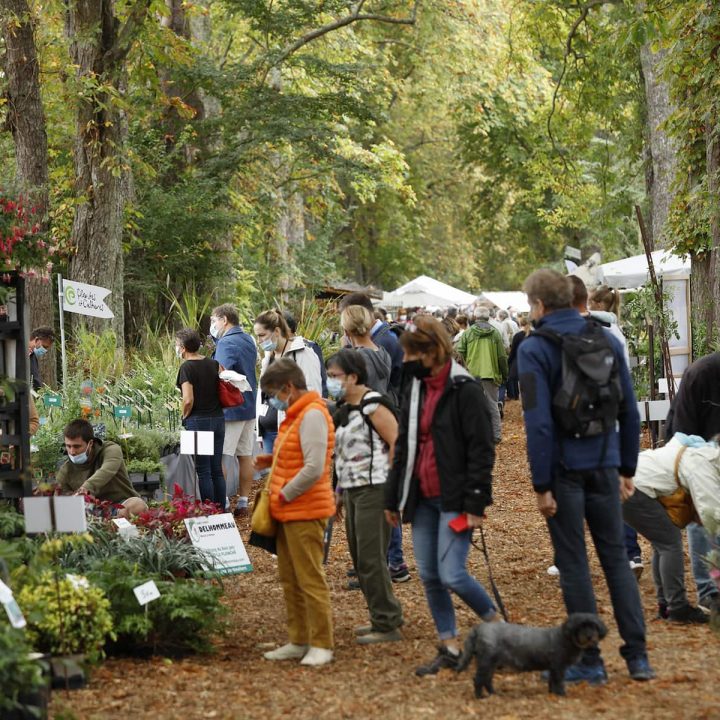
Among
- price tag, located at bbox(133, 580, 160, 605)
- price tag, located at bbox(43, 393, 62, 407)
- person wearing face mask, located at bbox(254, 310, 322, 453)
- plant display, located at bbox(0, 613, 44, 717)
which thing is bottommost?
plant display, located at bbox(0, 613, 44, 717)

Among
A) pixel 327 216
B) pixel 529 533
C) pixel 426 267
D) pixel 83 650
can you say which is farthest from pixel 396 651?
pixel 426 267

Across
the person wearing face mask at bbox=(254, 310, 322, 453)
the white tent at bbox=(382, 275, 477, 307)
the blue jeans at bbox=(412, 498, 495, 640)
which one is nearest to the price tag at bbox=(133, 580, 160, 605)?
the blue jeans at bbox=(412, 498, 495, 640)

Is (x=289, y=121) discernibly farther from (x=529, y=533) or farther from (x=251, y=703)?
(x=251, y=703)

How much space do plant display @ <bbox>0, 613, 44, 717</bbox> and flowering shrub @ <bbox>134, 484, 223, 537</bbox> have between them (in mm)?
2974

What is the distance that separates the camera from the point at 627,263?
60.0 feet

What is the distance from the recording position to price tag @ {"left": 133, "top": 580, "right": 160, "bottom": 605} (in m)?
6.34

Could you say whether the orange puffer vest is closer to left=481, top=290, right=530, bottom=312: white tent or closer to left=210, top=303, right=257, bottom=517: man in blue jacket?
left=210, top=303, right=257, bottom=517: man in blue jacket

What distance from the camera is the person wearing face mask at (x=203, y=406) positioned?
10992 millimetres

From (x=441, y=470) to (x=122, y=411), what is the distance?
20.9 ft

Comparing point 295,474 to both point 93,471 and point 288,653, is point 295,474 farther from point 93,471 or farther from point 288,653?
point 93,471

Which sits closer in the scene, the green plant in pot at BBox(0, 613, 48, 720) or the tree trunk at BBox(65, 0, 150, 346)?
the green plant in pot at BBox(0, 613, 48, 720)

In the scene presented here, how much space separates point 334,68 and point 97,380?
10319 mm

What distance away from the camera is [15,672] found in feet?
15.7

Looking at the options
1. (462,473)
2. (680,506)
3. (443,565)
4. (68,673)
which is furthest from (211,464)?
(462,473)
